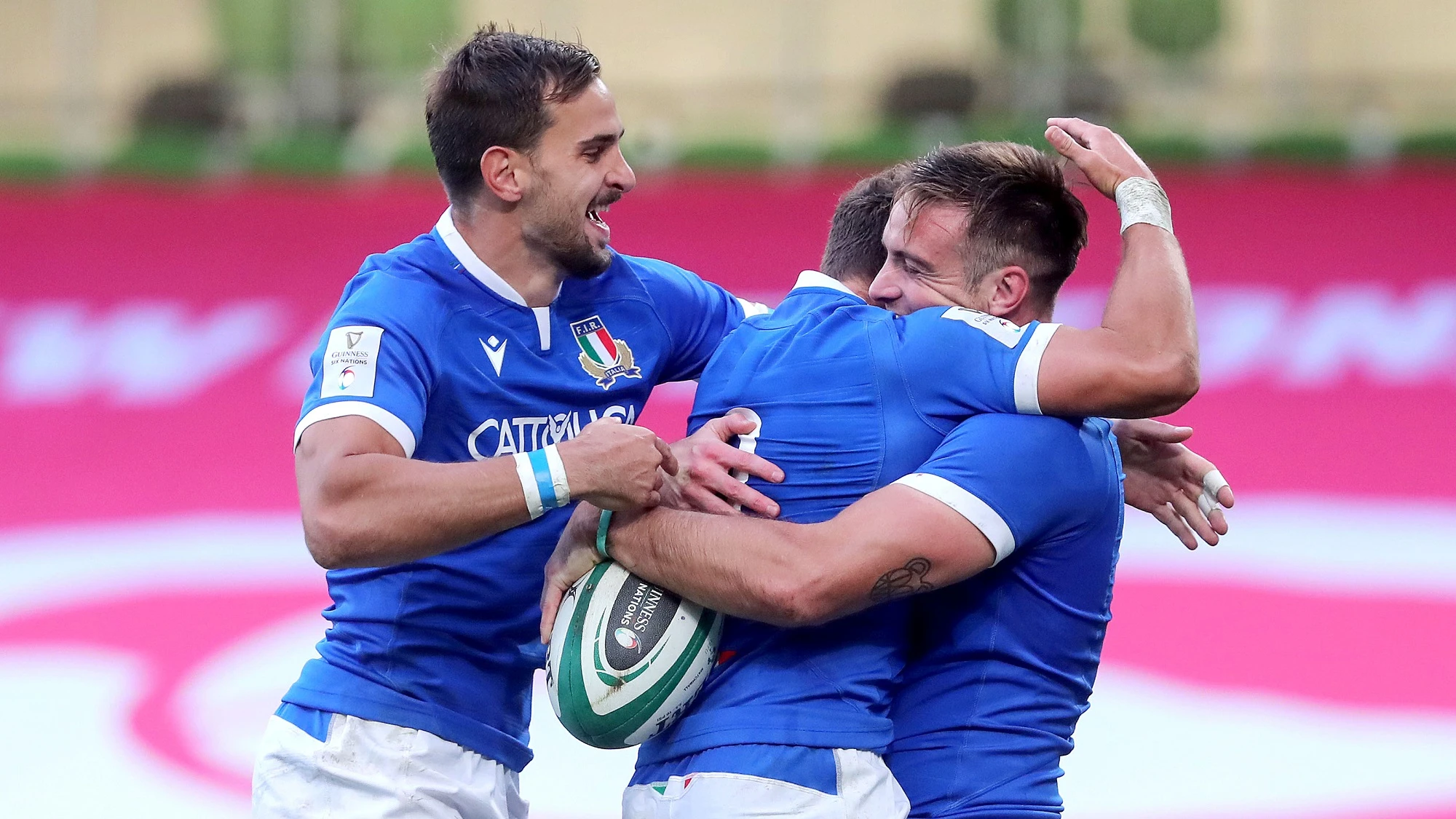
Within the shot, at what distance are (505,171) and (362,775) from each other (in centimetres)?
135

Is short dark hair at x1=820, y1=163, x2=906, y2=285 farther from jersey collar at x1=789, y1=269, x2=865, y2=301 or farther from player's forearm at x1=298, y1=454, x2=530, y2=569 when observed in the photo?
player's forearm at x1=298, y1=454, x2=530, y2=569

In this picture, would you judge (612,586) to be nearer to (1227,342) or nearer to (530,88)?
(530,88)

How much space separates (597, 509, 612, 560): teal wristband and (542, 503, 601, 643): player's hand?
0.05 feet

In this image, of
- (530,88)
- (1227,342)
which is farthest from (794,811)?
(1227,342)

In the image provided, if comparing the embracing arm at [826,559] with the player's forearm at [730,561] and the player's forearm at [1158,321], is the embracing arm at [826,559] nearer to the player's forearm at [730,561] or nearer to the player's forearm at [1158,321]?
the player's forearm at [730,561]

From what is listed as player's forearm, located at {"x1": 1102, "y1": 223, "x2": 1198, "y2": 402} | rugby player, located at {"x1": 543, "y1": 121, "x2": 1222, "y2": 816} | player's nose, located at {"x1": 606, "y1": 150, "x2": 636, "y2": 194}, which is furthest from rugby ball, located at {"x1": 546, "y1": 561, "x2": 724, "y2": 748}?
player's nose, located at {"x1": 606, "y1": 150, "x2": 636, "y2": 194}

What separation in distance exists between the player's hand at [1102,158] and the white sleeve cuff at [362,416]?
141 centimetres

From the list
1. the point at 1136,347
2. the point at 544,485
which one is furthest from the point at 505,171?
the point at 1136,347

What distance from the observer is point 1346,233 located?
11.0m

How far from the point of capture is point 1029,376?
281 cm

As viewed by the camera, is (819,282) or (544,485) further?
(819,282)

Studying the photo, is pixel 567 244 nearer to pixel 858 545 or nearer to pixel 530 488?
pixel 530 488

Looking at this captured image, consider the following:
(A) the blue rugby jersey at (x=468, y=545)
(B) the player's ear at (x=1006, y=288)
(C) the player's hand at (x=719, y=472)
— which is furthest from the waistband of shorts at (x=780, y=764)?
(B) the player's ear at (x=1006, y=288)

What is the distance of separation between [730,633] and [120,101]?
43.3 feet
